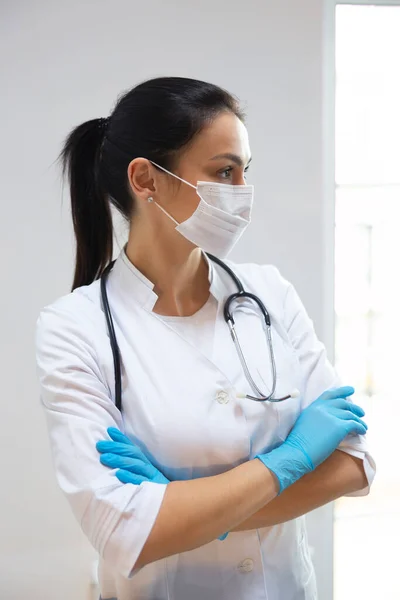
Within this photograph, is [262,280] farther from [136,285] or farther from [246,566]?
[246,566]

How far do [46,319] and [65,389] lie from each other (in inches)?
7.2

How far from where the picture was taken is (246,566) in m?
1.28

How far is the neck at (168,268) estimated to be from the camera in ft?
4.50

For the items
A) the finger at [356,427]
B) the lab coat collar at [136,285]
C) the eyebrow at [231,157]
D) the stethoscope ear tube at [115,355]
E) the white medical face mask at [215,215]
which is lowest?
the finger at [356,427]

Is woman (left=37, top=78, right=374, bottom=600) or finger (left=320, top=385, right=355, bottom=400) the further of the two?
finger (left=320, top=385, right=355, bottom=400)

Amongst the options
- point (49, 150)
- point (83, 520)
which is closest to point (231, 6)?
point (49, 150)

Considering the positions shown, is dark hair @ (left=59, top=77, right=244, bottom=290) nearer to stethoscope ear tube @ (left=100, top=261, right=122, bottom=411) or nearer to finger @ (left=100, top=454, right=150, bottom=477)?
stethoscope ear tube @ (left=100, top=261, right=122, bottom=411)

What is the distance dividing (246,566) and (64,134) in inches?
→ 53.5

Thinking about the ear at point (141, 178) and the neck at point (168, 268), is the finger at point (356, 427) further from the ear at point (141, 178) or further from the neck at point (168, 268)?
the ear at point (141, 178)

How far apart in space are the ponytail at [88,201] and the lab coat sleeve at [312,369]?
49 cm

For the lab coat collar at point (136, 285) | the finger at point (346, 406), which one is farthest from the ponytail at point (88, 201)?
the finger at point (346, 406)

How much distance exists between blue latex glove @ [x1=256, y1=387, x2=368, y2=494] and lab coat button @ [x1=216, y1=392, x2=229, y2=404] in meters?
0.13

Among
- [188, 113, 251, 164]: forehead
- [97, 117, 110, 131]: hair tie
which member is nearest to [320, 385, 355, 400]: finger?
[188, 113, 251, 164]: forehead

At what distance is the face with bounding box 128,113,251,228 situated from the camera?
1.29m
